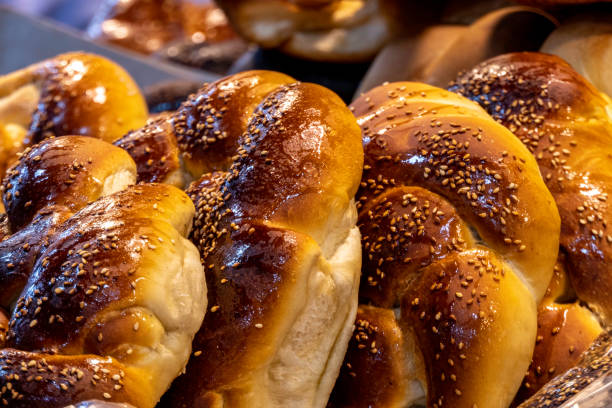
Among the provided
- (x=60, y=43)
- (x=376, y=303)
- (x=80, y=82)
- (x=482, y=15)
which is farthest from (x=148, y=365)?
(x=60, y=43)

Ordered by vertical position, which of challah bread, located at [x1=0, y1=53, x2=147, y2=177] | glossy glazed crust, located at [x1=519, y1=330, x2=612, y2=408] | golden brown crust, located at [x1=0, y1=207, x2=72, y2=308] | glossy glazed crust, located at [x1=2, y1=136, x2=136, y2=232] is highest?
glossy glazed crust, located at [x1=2, y1=136, x2=136, y2=232]

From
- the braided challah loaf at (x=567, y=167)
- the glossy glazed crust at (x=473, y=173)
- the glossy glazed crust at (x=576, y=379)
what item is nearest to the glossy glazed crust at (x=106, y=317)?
the glossy glazed crust at (x=473, y=173)

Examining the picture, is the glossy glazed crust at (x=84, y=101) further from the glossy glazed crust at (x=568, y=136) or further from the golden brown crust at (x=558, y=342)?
the golden brown crust at (x=558, y=342)

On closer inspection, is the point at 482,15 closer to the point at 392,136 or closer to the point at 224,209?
the point at 392,136

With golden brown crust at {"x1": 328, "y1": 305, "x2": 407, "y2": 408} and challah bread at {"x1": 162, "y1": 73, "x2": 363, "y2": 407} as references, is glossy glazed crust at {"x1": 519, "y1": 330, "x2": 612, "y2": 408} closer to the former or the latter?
golden brown crust at {"x1": 328, "y1": 305, "x2": 407, "y2": 408}

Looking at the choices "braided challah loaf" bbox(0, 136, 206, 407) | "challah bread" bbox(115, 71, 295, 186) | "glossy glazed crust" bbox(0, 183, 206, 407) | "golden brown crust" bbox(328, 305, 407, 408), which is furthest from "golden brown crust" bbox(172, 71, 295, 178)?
"golden brown crust" bbox(328, 305, 407, 408)

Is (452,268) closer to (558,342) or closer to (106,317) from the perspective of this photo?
(558,342)

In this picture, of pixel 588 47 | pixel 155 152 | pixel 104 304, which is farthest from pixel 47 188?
pixel 588 47
